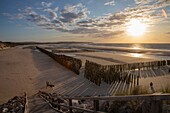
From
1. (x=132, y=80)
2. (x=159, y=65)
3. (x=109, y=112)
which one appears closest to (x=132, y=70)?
(x=159, y=65)

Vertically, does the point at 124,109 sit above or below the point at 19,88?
above

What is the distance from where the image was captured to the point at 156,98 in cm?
318

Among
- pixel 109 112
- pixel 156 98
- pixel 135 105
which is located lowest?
pixel 109 112

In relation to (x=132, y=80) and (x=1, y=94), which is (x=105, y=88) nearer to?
(x=132, y=80)

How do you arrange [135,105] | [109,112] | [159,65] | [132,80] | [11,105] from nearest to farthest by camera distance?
[135,105] → [109,112] → [11,105] → [132,80] → [159,65]

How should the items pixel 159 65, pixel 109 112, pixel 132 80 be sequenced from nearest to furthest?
pixel 109 112, pixel 132 80, pixel 159 65

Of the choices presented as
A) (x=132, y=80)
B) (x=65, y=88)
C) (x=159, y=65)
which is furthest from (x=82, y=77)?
(x=159, y=65)

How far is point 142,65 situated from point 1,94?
1564 cm

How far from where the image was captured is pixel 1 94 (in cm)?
1235

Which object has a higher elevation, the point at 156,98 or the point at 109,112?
the point at 156,98

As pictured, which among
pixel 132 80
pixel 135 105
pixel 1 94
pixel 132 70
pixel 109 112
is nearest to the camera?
pixel 135 105

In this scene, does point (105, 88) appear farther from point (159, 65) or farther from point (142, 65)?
point (159, 65)

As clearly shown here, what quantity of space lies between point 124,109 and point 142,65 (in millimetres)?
17137

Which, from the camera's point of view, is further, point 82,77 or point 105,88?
point 82,77
